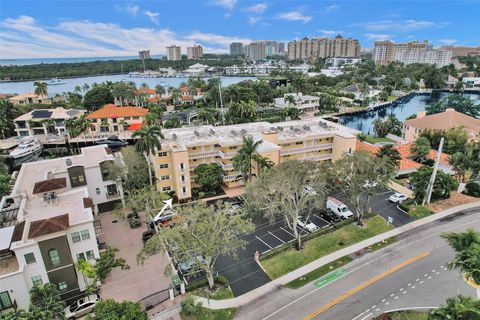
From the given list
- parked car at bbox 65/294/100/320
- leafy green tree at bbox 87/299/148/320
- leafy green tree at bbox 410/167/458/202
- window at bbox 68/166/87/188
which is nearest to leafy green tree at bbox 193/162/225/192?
window at bbox 68/166/87/188

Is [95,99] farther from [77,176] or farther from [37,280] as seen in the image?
[37,280]

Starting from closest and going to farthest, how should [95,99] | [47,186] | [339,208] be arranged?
[47,186]
[339,208]
[95,99]

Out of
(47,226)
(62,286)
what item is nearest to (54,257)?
(47,226)

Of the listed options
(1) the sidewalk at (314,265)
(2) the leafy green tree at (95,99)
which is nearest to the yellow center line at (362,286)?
(1) the sidewalk at (314,265)

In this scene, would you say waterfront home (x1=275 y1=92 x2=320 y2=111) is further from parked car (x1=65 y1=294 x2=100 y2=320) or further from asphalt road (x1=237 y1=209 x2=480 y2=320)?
parked car (x1=65 y1=294 x2=100 y2=320)

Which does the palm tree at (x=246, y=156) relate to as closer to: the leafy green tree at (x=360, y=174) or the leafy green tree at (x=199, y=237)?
the leafy green tree at (x=360, y=174)
